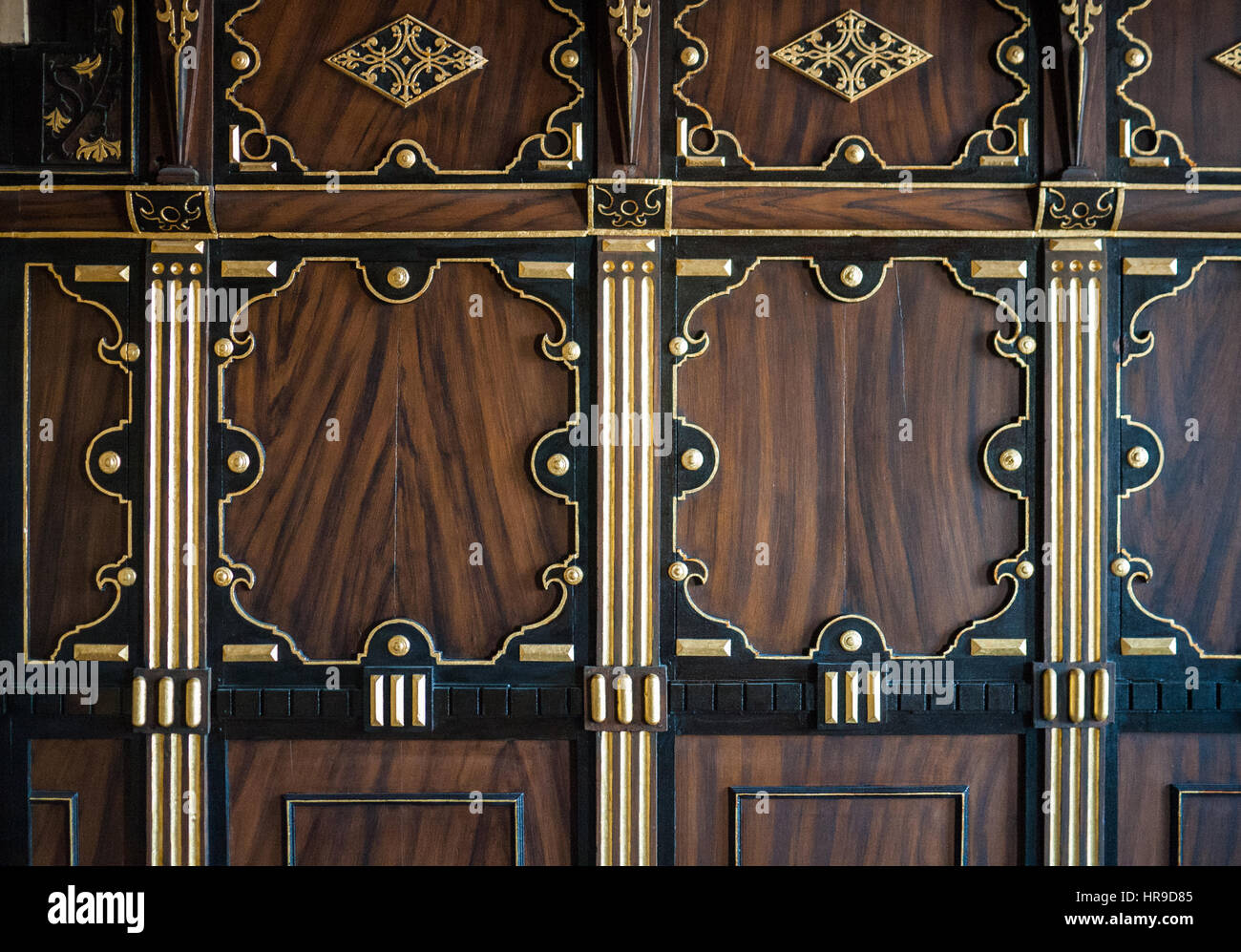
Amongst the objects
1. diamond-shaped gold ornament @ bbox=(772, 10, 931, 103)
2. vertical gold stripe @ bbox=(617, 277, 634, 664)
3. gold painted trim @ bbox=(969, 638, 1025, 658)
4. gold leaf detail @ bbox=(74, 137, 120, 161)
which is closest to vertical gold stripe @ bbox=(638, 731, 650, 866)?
vertical gold stripe @ bbox=(617, 277, 634, 664)

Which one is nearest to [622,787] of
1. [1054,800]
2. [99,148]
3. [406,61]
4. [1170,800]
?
[1054,800]

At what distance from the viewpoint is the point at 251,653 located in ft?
8.13

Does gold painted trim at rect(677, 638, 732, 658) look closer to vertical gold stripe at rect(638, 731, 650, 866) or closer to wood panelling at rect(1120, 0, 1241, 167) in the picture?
vertical gold stripe at rect(638, 731, 650, 866)

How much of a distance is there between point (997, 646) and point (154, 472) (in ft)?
7.60

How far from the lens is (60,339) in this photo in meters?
2.50

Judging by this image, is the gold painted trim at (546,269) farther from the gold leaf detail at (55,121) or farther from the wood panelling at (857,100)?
the gold leaf detail at (55,121)

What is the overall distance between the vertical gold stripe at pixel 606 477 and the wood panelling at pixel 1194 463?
1.39 m

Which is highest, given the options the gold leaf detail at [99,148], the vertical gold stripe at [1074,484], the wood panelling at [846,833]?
the gold leaf detail at [99,148]

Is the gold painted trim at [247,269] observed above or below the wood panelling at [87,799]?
above

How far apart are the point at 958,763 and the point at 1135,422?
104 cm

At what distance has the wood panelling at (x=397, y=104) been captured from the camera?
2506 millimetres

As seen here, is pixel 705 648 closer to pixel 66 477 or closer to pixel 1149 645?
pixel 1149 645

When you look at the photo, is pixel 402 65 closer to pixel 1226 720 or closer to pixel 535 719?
pixel 535 719

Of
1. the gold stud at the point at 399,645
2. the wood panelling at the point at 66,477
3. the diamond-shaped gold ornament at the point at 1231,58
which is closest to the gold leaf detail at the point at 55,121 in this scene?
the wood panelling at the point at 66,477
